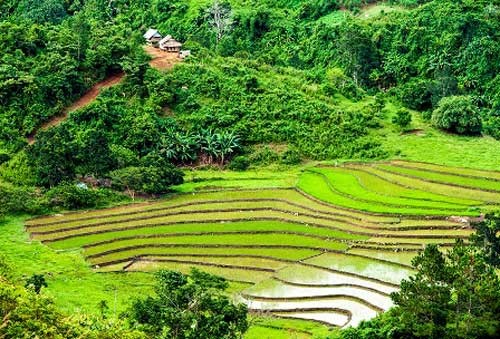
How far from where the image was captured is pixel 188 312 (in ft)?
79.3

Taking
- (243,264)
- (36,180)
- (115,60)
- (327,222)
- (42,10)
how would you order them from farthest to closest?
1. (42,10)
2. (115,60)
3. (36,180)
4. (327,222)
5. (243,264)

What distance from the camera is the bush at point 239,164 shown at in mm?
49422

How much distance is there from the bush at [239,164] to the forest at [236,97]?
71 mm

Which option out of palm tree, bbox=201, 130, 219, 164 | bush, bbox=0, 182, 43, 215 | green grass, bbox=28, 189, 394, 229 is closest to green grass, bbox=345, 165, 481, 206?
green grass, bbox=28, 189, 394, 229

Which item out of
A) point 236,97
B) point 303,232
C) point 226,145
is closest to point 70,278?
point 303,232

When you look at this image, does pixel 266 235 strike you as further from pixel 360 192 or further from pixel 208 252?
pixel 360 192

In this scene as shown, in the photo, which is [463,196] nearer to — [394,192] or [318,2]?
[394,192]

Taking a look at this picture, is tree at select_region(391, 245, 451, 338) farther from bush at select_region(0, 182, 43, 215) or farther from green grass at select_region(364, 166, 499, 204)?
bush at select_region(0, 182, 43, 215)

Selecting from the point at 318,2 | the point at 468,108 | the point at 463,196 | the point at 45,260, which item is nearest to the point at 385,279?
the point at 463,196

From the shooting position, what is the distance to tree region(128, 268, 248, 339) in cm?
2367

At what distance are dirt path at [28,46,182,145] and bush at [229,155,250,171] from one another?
1160 centimetres

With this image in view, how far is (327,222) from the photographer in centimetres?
3988

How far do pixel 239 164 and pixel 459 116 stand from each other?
1432cm

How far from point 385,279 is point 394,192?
32.9 ft
